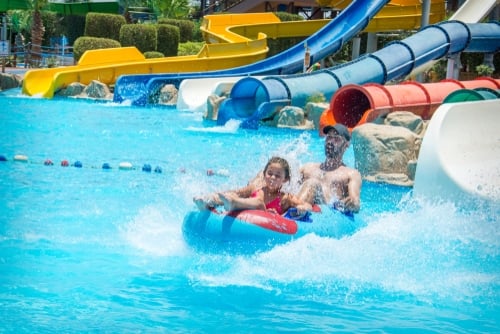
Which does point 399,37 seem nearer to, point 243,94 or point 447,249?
point 243,94

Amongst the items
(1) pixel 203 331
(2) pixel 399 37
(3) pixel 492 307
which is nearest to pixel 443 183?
(3) pixel 492 307

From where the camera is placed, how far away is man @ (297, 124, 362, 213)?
644 cm

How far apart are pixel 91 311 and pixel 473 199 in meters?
4.68

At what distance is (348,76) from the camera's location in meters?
16.5

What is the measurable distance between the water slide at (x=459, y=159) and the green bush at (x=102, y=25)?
20.8m

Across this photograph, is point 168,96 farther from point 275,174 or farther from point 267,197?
point 275,174

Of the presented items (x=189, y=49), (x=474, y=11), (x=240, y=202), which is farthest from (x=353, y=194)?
(x=189, y=49)

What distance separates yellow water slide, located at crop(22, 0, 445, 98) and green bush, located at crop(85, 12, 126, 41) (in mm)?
3604

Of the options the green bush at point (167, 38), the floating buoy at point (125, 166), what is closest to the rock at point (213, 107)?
the floating buoy at point (125, 166)

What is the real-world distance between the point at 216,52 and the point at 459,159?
14.8 meters

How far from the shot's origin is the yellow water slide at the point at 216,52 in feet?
67.3

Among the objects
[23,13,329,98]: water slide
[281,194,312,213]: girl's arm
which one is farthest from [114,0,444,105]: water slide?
[281,194,312,213]: girl's arm

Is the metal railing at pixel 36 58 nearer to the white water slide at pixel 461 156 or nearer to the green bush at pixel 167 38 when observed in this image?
the green bush at pixel 167 38

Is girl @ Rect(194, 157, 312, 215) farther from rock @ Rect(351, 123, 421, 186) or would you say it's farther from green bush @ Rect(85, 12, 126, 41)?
green bush @ Rect(85, 12, 126, 41)
